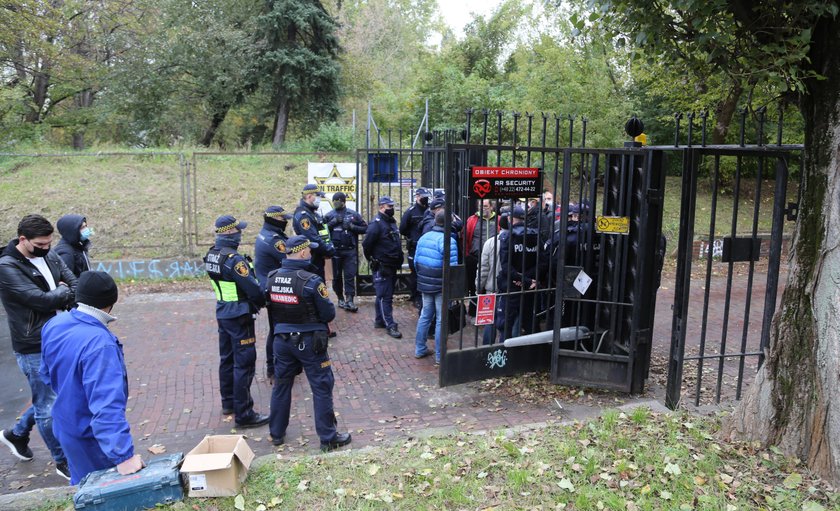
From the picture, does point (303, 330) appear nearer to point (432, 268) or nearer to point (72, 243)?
point (432, 268)

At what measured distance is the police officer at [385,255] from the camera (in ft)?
28.3

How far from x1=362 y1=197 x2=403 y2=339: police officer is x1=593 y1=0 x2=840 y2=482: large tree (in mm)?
4835

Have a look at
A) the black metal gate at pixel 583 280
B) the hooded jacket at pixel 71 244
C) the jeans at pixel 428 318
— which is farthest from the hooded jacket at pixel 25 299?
the jeans at pixel 428 318

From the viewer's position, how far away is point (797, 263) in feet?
14.2

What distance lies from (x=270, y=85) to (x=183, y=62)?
3.67 m

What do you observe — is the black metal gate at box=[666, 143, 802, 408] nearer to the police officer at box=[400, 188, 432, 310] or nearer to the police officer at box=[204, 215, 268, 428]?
the police officer at box=[400, 188, 432, 310]

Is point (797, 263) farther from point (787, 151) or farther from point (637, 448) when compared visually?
point (637, 448)

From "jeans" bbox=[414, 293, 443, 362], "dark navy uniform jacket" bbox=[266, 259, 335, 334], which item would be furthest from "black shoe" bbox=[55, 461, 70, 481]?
"jeans" bbox=[414, 293, 443, 362]

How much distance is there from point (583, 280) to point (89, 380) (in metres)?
4.46

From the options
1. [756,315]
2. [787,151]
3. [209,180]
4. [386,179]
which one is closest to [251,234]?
[209,180]

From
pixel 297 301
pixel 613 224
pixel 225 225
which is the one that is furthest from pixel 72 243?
pixel 613 224

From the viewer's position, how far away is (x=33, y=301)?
4.79m

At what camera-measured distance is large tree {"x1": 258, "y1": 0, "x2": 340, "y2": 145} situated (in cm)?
2078

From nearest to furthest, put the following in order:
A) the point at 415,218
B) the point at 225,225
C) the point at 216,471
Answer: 1. the point at 216,471
2. the point at 225,225
3. the point at 415,218
